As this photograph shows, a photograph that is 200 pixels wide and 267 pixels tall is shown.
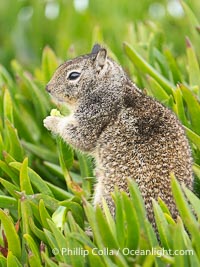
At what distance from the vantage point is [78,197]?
409cm

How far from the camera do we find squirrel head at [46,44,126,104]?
4457 millimetres

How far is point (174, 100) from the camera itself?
4574 millimetres

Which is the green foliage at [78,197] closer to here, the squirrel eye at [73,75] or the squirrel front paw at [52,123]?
the squirrel front paw at [52,123]

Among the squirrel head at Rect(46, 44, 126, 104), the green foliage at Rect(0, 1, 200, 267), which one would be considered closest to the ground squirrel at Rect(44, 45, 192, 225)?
the squirrel head at Rect(46, 44, 126, 104)

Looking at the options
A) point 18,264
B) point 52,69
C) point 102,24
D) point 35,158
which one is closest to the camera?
point 18,264

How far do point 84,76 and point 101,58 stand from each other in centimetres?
15

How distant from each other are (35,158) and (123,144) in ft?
3.05

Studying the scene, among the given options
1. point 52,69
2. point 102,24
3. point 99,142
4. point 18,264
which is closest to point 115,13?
point 102,24

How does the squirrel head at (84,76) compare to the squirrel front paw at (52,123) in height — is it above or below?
above

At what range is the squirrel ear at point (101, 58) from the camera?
4.43 m

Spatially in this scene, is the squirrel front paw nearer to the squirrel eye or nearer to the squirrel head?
the squirrel head

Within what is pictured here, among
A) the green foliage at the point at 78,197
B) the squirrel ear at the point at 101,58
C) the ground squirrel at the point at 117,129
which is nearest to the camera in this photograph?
the green foliage at the point at 78,197

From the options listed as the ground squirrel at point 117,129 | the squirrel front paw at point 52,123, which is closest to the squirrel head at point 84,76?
the ground squirrel at point 117,129

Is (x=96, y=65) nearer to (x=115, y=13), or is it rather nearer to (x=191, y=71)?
(x=191, y=71)
